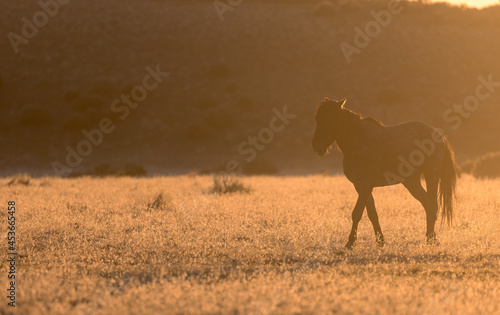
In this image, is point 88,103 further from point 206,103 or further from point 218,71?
point 218,71

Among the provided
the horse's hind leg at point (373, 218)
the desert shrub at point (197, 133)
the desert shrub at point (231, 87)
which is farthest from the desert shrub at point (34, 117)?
the horse's hind leg at point (373, 218)

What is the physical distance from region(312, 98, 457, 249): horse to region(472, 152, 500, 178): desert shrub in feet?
53.3

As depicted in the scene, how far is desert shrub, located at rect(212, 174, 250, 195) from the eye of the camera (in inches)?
727

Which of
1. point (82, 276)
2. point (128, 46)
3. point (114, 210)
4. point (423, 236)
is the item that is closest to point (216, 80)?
point (128, 46)

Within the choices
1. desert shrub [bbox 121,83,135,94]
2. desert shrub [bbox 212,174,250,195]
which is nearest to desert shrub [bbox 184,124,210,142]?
desert shrub [bbox 121,83,135,94]

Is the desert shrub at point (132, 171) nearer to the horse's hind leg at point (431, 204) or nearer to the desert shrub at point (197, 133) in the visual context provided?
the desert shrub at point (197, 133)

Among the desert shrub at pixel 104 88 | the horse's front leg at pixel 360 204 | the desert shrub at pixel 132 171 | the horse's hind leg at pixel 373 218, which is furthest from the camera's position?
the desert shrub at pixel 104 88

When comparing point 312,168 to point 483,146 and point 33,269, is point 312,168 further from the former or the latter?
point 33,269

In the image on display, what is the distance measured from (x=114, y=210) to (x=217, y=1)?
45.2 m

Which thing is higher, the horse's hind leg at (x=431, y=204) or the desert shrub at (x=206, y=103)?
the desert shrub at (x=206, y=103)

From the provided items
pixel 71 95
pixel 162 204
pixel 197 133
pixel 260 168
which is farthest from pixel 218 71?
pixel 162 204

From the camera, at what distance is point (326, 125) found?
30.1 ft

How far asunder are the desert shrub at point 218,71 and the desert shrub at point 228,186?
25.0 metres

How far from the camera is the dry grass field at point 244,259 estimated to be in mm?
5945
